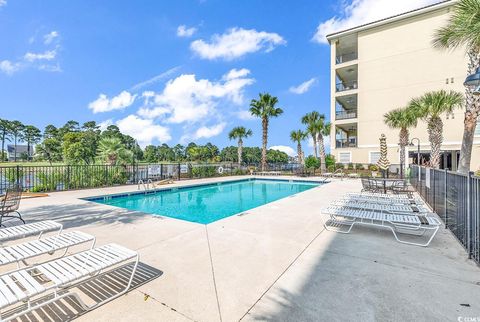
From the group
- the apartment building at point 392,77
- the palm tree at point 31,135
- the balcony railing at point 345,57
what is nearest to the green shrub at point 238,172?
the apartment building at point 392,77

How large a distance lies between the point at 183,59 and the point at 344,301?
22.4 m

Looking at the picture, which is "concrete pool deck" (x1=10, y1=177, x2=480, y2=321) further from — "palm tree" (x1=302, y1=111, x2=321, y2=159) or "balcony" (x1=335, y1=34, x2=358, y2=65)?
"balcony" (x1=335, y1=34, x2=358, y2=65)

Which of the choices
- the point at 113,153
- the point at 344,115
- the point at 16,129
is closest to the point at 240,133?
the point at 344,115

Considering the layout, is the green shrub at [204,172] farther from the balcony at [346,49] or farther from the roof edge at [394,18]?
the roof edge at [394,18]

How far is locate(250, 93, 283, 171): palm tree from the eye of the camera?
23.2 m

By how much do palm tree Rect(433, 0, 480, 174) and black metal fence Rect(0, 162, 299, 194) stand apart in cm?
1476

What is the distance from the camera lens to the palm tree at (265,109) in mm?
23234

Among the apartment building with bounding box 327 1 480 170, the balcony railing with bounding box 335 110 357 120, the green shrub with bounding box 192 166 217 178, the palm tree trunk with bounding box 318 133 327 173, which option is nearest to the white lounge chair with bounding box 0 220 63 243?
the green shrub with bounding box 192 166 217 178

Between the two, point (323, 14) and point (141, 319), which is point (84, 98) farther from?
point (141, 319)

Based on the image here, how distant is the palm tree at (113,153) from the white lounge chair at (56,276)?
11.9 meters

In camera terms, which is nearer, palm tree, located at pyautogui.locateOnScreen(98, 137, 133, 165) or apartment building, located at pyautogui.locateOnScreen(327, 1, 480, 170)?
palm tree, located at pyautogui.locateOnScreen(98, 137, 133, 165)

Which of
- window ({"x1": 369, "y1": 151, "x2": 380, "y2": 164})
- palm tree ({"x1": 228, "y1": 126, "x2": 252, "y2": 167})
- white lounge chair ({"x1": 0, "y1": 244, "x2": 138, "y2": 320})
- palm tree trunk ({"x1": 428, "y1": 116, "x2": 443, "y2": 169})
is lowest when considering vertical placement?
white lounge chair ({"x1": 0, "y1": 244, "x2": 138, "y2": 320})

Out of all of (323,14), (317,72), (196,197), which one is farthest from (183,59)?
(317,72)

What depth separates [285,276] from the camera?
2771 millimetres
